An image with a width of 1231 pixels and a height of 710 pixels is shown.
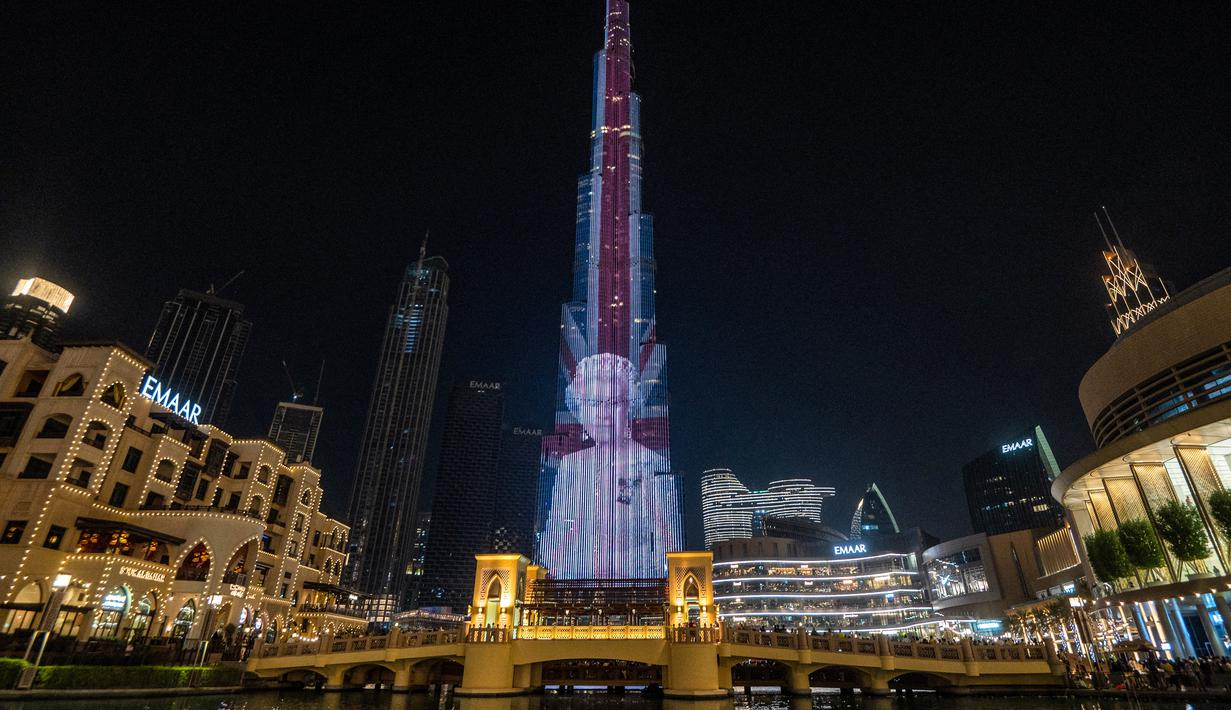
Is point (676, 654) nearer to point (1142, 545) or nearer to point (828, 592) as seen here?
point (1142, 545)

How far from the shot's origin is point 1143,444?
38250 mm

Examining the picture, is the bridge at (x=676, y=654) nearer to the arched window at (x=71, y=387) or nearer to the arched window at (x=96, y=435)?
the arched window at (x=96, y=435)

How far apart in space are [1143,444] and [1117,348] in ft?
42.1

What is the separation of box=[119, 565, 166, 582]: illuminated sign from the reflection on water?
1245 centimetres

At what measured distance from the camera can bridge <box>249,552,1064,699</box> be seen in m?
34.0

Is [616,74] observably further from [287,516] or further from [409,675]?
[409,675]

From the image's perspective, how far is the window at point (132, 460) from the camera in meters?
43.1

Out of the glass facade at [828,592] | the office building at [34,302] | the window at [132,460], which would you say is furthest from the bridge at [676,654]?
the glass facade at [828,592]

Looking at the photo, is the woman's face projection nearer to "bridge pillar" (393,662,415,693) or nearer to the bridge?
the bridge

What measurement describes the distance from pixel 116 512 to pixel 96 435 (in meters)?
5.29

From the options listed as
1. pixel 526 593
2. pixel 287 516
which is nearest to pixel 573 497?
pixel 287 516

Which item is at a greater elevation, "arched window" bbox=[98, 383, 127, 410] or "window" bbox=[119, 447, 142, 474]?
"arched window" bbox=[98, 383, 127, 410]

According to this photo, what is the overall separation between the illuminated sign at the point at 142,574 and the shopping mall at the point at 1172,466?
62.7 metres

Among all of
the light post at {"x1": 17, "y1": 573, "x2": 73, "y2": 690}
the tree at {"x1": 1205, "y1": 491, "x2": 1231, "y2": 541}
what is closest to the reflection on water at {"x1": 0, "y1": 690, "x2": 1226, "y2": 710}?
the light post at {"x1": 17, "y1": 573, "x2": 73, "y2": 690}
